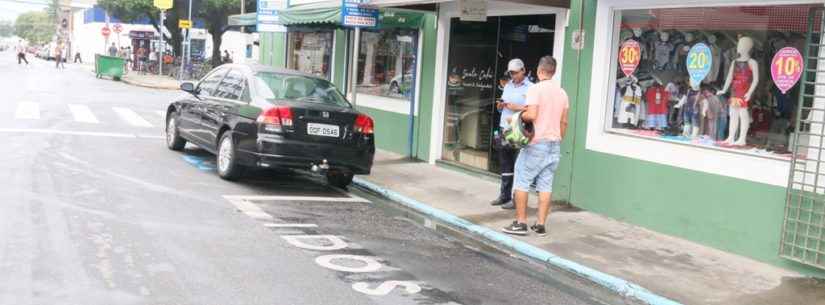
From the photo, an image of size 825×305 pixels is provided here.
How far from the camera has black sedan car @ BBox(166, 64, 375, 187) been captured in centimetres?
892

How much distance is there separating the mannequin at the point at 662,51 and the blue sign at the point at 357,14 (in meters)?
4.67

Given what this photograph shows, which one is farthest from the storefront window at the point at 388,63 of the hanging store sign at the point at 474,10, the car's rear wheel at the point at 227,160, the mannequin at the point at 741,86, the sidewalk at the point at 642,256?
the mannequin at the point at 741,86

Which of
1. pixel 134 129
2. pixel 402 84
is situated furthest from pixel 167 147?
pixel 402 84

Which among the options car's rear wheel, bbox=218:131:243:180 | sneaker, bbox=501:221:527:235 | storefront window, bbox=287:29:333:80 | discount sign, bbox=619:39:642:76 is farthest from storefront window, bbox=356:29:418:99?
sneaker, bbox=501:221:527:235

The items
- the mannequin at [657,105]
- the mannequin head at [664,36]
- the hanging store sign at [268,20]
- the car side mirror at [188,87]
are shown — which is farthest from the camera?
the hanging store sign at [268,20]

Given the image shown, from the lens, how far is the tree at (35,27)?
14000 centimetres

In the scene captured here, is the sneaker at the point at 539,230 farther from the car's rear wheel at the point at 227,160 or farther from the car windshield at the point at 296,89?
the car's rear wheel at the point at 227,160

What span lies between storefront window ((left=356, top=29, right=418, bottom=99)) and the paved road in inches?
129

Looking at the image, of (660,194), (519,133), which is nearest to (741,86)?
(660,194)

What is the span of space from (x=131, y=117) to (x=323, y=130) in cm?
937

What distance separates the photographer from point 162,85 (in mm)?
30844

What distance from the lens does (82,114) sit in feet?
54.9

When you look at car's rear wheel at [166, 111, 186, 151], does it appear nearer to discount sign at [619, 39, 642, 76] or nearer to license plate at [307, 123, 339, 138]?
license plate at [307, 123, 339, 138]

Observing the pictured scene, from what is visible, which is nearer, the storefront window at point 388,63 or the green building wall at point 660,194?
the green building wall at point 660,194
